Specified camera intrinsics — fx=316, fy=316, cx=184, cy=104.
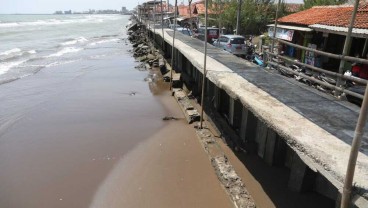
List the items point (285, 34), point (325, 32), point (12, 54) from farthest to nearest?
1. point (12, 54)
2. point (285, 34)
3. point (325, 32)

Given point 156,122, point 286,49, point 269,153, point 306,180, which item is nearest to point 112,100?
point 156,122

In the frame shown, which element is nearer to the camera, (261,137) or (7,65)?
(261,137)

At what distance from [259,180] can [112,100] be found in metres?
8.84

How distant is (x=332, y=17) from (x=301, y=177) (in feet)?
39.8

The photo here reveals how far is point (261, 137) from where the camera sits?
8250 mm

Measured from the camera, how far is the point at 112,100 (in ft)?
47.7

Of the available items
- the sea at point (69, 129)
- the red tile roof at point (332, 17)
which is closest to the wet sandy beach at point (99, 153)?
the sea at point (69, 129)

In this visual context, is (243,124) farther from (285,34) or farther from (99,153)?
(285,34)

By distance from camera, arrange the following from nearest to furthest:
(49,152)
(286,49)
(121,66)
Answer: (49,152)
(286,49)
(121,66)

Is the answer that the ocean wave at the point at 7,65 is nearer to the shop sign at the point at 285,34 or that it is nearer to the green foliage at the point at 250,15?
the shop sign at the point at 285,34

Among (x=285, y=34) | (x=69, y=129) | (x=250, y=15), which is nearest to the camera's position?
(x=69, y=129)

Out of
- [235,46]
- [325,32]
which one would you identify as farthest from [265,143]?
[235,46]

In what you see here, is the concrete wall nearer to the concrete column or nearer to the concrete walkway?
the concrete column

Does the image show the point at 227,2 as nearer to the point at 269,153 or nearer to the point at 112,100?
the point at 112,100
